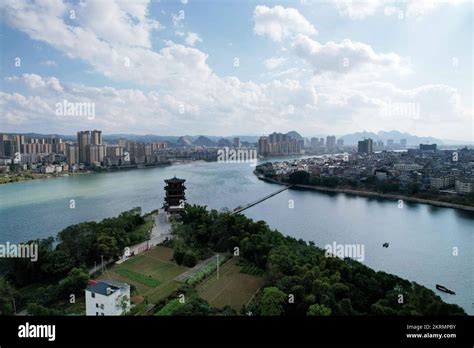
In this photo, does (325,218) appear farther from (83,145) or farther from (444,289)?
(83,145)

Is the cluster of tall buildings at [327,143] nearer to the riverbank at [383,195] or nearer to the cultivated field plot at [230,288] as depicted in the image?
the riverbank at [383,195]

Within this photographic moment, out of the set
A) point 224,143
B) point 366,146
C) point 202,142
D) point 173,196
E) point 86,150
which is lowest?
point 173,196

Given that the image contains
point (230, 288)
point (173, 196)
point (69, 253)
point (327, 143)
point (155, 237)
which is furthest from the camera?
point (327, 143)

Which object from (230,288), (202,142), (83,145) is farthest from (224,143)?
(230,288)

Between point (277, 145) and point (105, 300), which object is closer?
point (105, 300)
